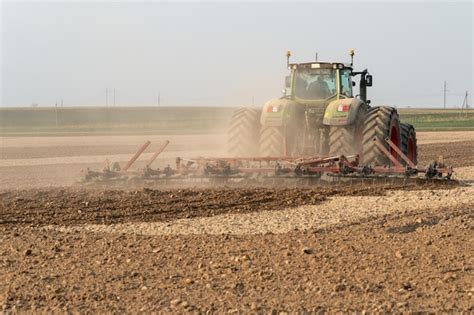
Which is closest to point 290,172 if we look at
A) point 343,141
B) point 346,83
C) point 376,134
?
point 343,141

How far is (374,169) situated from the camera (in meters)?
12.3

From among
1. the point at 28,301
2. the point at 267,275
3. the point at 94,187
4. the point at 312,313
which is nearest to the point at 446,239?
the point at 267,275

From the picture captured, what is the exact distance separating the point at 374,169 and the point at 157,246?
5.53 m

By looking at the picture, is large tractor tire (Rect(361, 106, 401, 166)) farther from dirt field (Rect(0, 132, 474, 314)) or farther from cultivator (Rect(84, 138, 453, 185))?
dirt field (Rect(0, 132, 474, 314))

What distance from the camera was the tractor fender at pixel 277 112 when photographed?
1370cm

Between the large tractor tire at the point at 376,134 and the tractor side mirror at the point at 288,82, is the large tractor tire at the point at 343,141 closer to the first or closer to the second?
the large tractor tire at the point at 376,134

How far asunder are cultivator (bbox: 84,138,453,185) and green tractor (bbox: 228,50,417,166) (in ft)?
1.46

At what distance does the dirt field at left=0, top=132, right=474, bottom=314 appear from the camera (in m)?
5.76

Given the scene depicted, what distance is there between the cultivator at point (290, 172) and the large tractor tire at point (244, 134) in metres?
1.27

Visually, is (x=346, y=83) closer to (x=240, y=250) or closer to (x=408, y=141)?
(x=408, y=141)

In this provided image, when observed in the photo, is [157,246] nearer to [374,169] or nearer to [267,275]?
[267,275]

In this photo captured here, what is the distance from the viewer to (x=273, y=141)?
14102mm

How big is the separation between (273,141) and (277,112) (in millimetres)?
624

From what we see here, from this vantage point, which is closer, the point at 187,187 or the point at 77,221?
the point at 77,221
